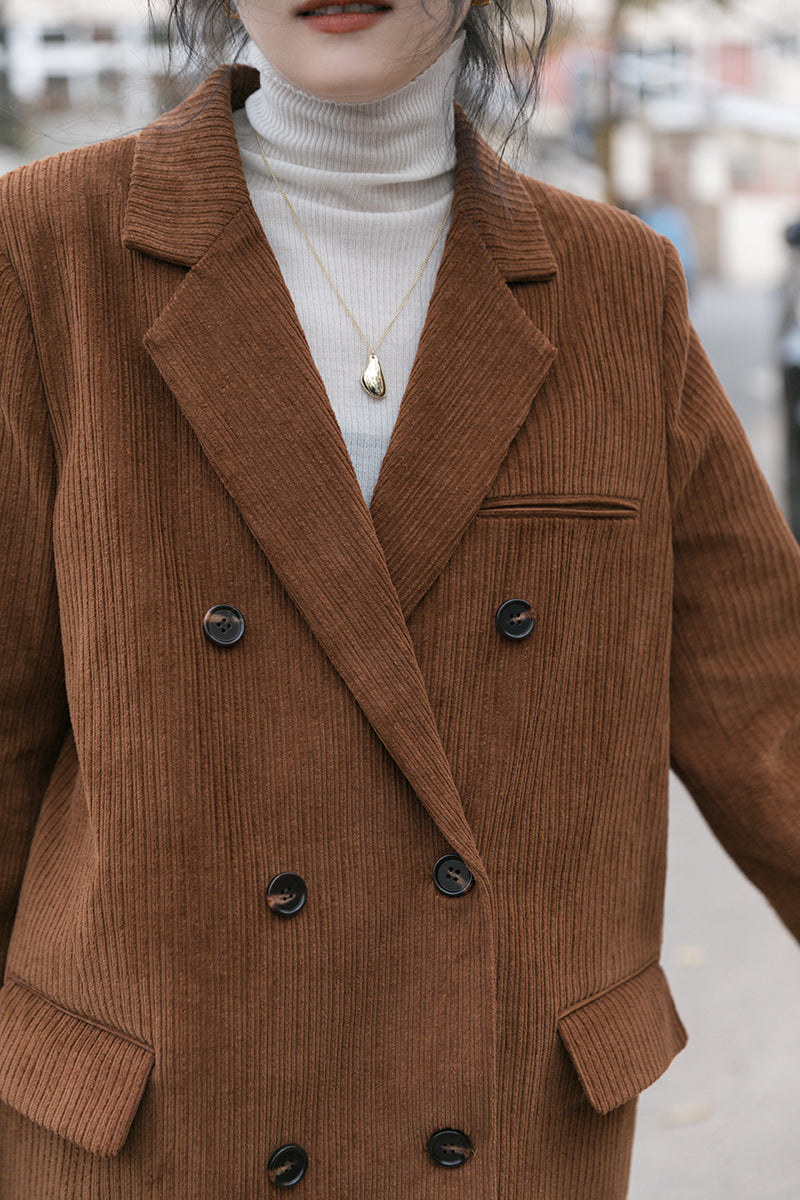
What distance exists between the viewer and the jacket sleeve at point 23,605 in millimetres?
1268

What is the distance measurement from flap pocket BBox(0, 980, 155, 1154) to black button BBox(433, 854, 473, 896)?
1.06ft

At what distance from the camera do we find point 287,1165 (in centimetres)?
135

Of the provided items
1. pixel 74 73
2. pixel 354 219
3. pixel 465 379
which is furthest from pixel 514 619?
pixel 74 73

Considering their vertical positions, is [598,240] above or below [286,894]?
above

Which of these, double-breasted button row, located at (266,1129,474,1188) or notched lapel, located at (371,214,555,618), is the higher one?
notched lapel, located at (371,214,555,618)

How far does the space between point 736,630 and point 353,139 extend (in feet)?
2.27

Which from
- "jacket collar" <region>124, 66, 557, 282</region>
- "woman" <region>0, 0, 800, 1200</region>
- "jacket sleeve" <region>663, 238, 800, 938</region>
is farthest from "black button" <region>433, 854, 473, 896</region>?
"jacket collar" <region>124, 66, 557, 282</region>

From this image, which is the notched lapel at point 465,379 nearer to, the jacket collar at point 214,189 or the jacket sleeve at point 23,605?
the jacket collar at point 214,189

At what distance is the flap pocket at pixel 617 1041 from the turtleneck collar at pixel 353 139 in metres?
0.89

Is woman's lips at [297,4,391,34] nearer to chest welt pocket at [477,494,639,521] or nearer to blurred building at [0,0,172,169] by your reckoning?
blurred building at [0,0,172,169]

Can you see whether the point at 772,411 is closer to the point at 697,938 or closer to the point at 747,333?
the point at 747,333

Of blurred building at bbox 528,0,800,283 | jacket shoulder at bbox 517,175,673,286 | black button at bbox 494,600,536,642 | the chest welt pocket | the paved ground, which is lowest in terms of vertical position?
blurred building at bbox 528,0,800,283

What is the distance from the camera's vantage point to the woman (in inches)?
50.3

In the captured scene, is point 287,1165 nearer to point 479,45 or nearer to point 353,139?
point 353,139
